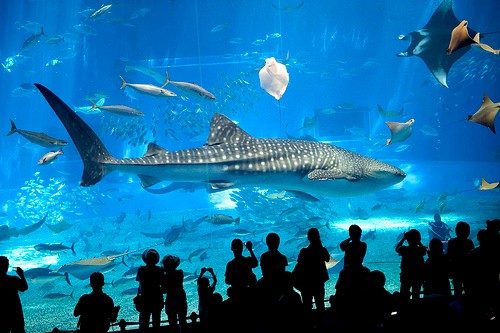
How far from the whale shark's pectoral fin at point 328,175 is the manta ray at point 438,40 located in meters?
4.65

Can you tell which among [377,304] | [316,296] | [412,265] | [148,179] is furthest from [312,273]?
[148,179]

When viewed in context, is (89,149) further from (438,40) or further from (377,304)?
(438,40)

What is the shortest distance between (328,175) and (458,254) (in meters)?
2.45

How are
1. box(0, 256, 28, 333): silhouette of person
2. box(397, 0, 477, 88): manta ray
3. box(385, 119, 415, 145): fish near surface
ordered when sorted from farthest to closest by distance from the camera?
box(397, 0, 477, 88): manta ray → box(385, 119, 415, 145): fish near surface → box(0, 256, 28, 333): silhouette of person

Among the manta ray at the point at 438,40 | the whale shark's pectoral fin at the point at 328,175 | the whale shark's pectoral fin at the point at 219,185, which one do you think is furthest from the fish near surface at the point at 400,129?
the whale shark's pectoral fin at the point at 219,185

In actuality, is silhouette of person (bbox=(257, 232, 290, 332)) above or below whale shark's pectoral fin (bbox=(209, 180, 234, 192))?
below

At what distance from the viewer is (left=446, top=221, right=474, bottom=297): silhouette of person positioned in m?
3.10

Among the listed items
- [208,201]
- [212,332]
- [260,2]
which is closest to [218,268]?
[212,332]

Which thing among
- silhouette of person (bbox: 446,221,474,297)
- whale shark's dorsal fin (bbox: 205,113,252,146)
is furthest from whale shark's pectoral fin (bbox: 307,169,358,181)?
silhouette of person (bbox: 446,221,474,297)

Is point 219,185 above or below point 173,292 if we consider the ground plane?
above

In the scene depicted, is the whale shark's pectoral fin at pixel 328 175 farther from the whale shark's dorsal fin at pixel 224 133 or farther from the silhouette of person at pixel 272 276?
the silhouette of person at pixel 272 276

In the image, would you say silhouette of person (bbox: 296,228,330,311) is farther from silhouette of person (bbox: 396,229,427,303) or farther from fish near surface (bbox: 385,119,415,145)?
fish near surface (bbox: 385,119,415,145)

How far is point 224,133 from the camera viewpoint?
566cm

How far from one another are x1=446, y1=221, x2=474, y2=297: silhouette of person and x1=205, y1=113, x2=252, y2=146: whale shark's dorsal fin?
316 cm
